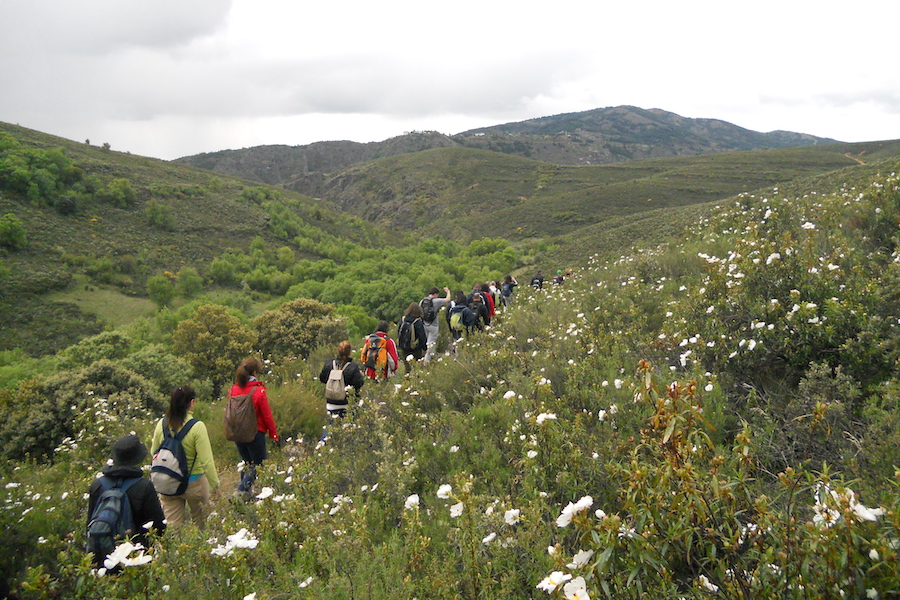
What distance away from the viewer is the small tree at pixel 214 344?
11.0 metres

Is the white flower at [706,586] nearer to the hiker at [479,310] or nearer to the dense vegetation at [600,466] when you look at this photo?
the dense vegetation at [600,466]

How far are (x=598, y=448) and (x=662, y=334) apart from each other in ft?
7.53

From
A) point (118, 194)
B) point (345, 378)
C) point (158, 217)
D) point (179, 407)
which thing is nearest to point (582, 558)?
point (179, 407)

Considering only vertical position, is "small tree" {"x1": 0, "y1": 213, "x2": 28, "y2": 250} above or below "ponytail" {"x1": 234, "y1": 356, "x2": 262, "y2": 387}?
above

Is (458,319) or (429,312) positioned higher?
(429,312)

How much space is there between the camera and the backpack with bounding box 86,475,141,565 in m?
2.85

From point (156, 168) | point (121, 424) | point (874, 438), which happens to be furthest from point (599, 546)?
point (156, 168)

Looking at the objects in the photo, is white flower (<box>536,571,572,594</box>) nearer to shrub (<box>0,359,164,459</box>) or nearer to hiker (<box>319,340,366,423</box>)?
hiker (<box>319,340,366,423</box>)

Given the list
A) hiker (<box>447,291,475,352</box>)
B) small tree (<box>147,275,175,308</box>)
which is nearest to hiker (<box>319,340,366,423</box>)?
hiker (<box>447,291,475,352</box>)

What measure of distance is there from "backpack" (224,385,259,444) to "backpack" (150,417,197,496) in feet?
2.67

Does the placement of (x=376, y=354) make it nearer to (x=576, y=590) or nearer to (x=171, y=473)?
(x=171, y=473)

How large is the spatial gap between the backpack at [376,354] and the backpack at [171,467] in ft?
8.65

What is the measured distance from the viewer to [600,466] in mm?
2807

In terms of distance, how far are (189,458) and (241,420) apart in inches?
31.6
